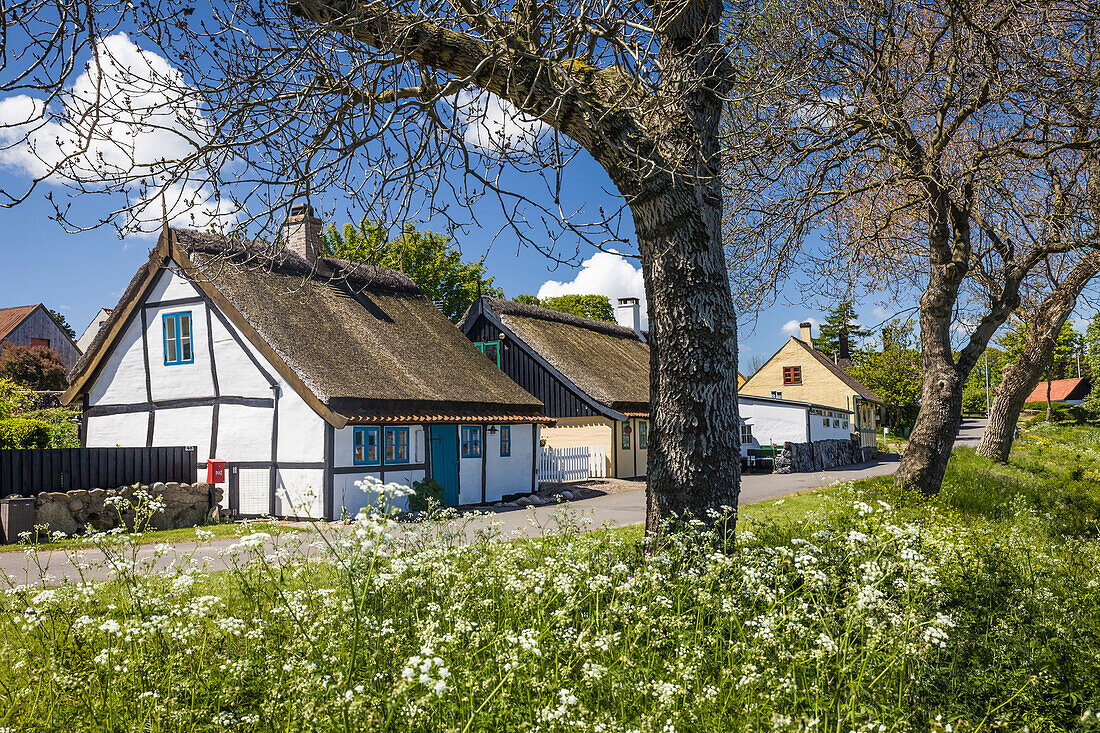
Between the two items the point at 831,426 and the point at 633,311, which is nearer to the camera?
the point at 633,311

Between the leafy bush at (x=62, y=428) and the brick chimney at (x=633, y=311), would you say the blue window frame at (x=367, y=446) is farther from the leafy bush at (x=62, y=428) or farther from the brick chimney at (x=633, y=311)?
the brick chimney at (x=633, y=311)

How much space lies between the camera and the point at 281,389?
49.7ft

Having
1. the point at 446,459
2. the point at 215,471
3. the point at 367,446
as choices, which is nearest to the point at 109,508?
the point at 215,471

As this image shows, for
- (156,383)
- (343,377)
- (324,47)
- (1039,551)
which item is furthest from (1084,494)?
(156,383)

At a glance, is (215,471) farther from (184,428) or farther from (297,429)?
(297,429)

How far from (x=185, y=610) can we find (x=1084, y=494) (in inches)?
659

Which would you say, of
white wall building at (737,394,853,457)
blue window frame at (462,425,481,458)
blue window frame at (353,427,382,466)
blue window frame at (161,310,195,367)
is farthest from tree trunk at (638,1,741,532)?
white wall building at (737,394,853,457)

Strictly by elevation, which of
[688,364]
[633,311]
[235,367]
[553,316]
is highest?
[633,311]

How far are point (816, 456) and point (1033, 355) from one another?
17.0 m

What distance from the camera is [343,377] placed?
49.9 feet

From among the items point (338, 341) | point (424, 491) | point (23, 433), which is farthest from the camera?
point (23, 433)

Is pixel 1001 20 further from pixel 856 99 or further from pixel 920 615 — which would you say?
pixel 920 615

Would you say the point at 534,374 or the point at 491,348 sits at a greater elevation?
the point at 491,348

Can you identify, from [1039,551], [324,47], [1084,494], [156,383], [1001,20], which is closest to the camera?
[324,47]
